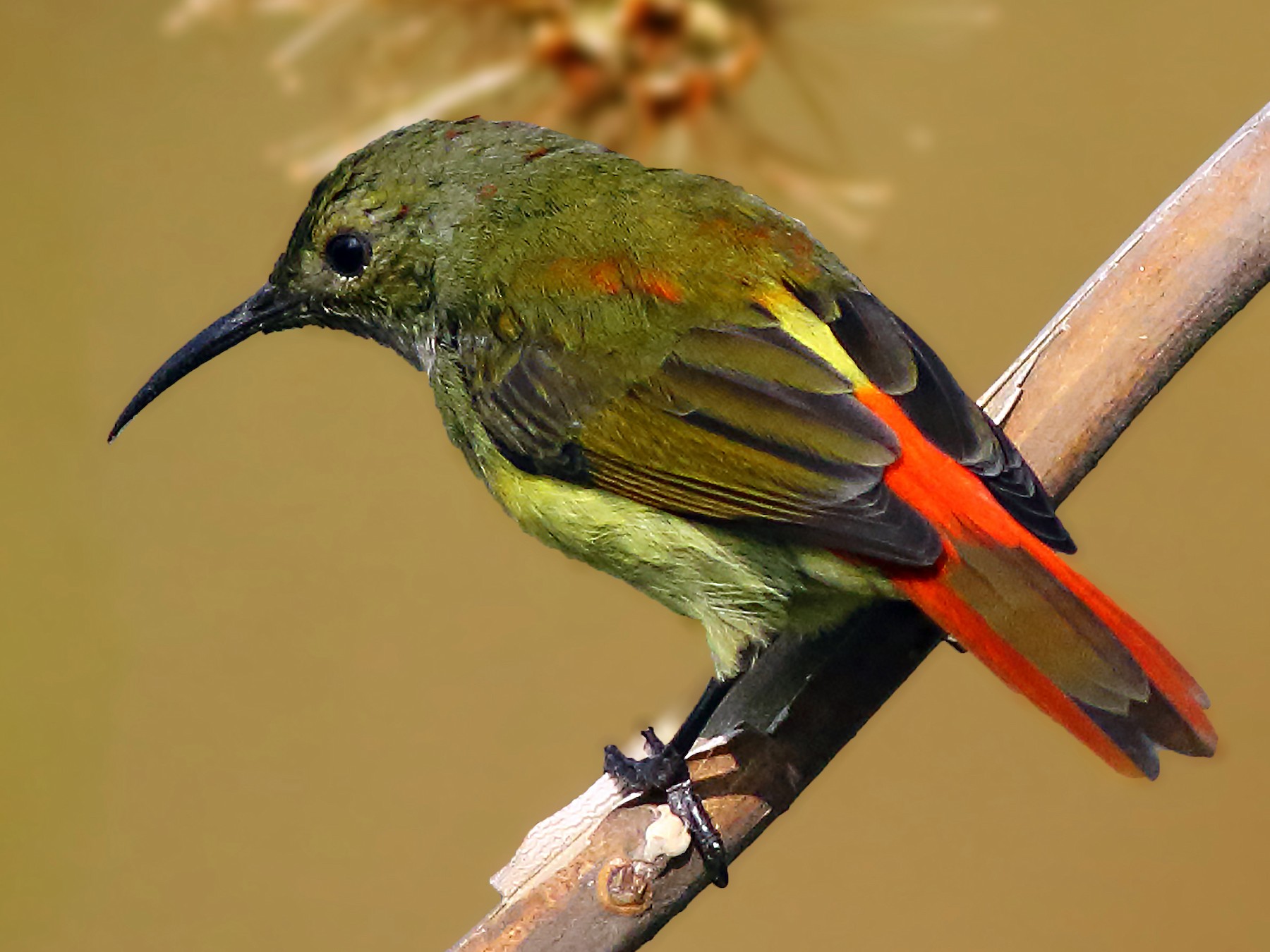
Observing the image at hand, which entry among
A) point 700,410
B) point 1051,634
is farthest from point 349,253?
point 1051,634

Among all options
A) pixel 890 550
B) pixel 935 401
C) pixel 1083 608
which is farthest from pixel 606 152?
pixel 1083 608

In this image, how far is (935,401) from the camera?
1.88 meters

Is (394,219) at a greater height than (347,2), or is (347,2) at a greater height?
(347,2)

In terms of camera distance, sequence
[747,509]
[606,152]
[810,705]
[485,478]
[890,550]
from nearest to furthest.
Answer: [890,550] → [747,509] → [810,705] → [485,478] → [606,152]

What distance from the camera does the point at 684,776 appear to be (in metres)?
1.89

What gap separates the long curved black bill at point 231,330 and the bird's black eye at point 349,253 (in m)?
0.10

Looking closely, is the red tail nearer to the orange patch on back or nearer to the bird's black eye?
the orange patch on back

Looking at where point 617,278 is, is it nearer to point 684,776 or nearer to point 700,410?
point 700,410

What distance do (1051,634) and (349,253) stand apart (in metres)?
1.14

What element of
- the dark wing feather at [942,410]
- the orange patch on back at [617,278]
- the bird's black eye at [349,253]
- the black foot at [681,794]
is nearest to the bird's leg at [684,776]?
the black foot at [681,794]

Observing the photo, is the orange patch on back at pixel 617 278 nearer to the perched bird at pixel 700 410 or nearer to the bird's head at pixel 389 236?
the perched bird at pixel 700 410

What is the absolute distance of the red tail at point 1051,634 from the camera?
1.68m

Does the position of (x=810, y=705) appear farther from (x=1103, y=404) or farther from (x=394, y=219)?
(x=394, y=219)

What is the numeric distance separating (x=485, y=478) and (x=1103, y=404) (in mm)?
892
